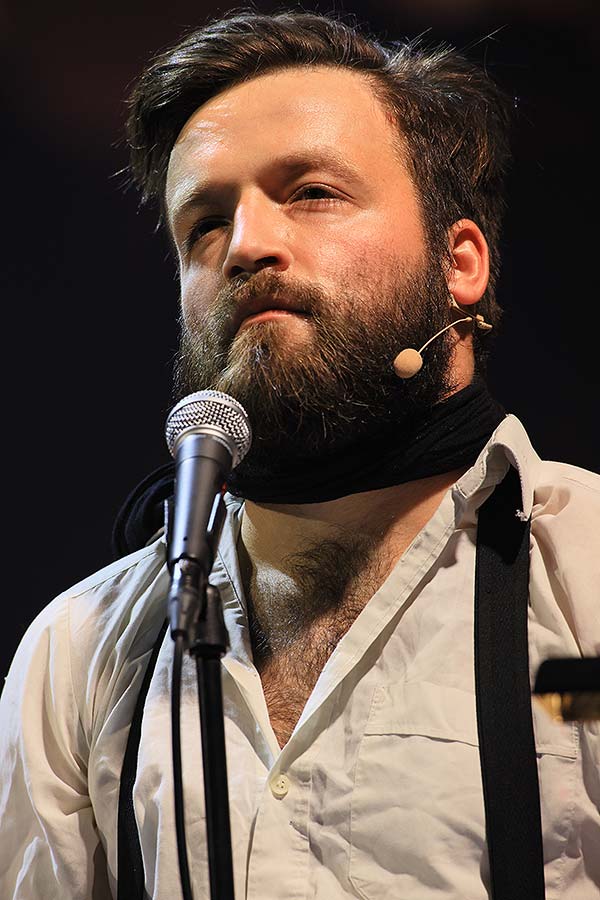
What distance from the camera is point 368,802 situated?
126 centimetres

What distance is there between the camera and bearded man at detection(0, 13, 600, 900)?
126 cm

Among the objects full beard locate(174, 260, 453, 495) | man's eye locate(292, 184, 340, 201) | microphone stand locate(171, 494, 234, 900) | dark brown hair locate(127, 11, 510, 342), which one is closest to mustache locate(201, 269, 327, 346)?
full beard locate(174, 260, 453, 495)

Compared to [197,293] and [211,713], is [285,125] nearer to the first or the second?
[197,293]

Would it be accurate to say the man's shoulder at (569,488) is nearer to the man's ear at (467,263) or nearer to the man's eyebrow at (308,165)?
the man's ear at (467,263)

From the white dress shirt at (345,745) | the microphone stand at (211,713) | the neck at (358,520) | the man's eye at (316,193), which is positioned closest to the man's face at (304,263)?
the man's eye at (316,193)

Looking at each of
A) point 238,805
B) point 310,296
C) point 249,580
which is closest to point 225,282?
point 310,296

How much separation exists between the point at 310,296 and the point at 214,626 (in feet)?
2.39

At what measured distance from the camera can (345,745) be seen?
132 cm

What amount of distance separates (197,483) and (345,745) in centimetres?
56

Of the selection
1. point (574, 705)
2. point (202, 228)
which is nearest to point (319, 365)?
point (202, 228)

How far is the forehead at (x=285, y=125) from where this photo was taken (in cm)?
160

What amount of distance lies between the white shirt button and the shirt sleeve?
14.0 inches

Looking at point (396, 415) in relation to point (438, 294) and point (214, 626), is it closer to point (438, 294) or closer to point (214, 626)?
point (438, 294)

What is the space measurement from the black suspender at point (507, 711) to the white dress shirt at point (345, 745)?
20 mm
